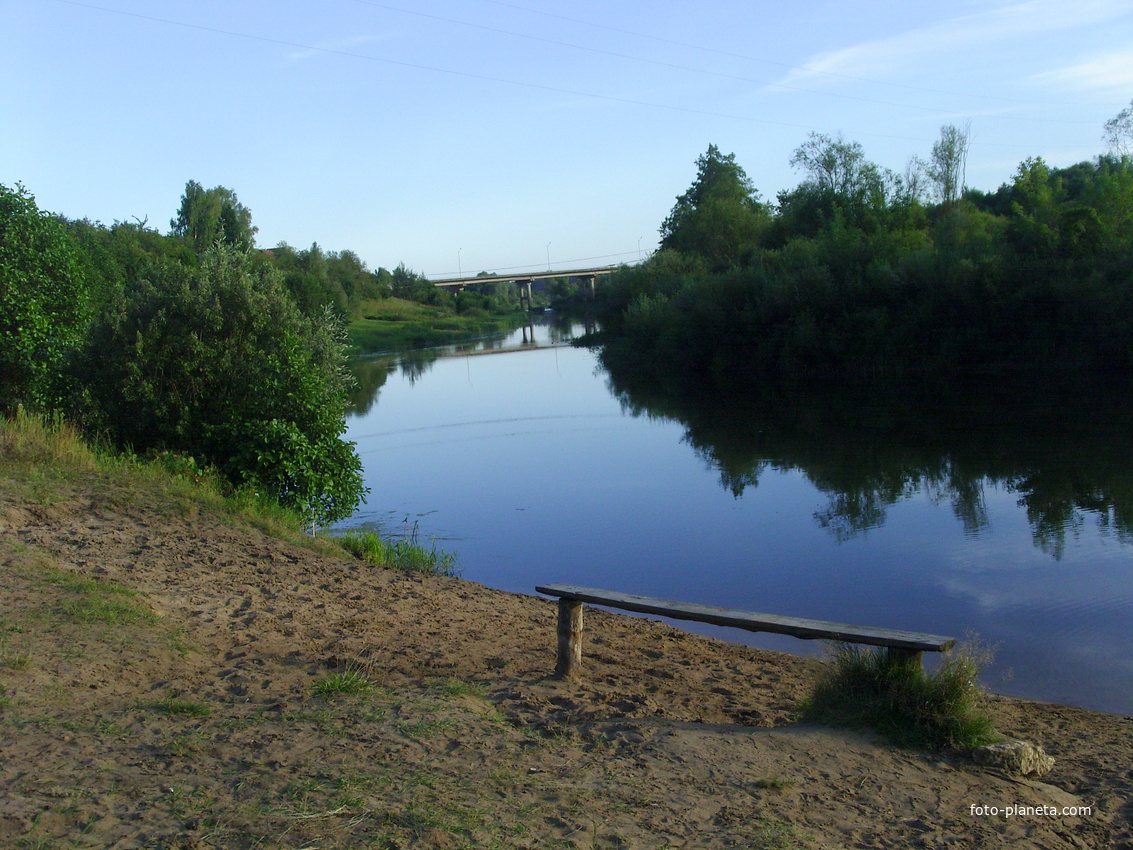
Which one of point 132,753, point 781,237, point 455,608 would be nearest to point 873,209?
point 781,237

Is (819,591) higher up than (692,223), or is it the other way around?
(692,223)

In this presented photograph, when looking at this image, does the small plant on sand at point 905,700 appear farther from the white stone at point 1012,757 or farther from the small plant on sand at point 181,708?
the small plant on sand at point 181,708

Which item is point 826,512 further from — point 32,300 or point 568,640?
point 32,300

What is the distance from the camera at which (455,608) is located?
8.25 meters

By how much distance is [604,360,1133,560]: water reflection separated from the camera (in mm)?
13625

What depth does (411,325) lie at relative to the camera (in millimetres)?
80688

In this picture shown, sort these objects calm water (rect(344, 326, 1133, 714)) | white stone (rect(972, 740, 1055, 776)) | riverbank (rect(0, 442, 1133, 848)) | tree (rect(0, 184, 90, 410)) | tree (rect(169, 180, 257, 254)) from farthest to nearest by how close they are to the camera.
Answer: tree (rect(169, 180, 257, 254)) < tree (rect(0, 184, 90, 410)) < calm water (rect(344, 326, 1133, 714)) < white stone (rect(972, 740, 1055, 776)) < riverbank (rect(0, 442, 1133, 848))

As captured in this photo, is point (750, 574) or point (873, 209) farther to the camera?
point (873, 209)

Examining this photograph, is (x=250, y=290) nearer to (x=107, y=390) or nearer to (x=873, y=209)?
(x=107, y=390)

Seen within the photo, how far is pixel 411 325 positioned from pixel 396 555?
7158cm

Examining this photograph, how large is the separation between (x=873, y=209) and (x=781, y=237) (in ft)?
26.8

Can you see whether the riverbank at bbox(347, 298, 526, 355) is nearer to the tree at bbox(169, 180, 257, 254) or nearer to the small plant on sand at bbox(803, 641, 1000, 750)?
the tree at bbox(169, 180, 257, 254)

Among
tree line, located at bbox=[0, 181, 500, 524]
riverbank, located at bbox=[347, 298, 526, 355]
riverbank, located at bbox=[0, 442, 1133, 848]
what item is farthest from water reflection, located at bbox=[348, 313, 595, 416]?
riverbank, located at bbox=[0, 442, 1133, 848]

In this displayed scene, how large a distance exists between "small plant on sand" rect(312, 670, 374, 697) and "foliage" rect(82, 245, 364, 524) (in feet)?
21.4
